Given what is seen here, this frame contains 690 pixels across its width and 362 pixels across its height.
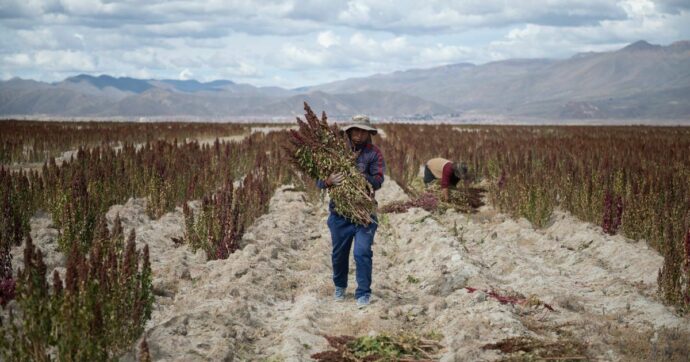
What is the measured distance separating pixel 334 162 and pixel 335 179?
8.3 inches

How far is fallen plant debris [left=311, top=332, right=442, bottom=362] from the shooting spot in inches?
163

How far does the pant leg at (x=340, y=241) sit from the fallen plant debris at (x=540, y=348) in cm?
175

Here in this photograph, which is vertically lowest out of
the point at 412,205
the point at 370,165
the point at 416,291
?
the point at 416,291

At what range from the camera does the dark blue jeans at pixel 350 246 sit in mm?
5469

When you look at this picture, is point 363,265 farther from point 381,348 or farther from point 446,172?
point 446,172

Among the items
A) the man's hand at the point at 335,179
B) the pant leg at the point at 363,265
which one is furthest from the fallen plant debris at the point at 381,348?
the man's hand at the point at 335,179

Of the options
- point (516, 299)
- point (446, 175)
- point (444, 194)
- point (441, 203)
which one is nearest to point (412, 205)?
point (441, 203)

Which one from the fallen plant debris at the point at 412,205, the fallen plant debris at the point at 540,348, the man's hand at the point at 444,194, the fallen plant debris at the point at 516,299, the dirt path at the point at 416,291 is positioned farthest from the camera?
the man's hand at the point at 444,194

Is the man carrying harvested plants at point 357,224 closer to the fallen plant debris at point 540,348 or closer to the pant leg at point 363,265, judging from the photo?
the pant leg at point 363,265

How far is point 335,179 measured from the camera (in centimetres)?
559

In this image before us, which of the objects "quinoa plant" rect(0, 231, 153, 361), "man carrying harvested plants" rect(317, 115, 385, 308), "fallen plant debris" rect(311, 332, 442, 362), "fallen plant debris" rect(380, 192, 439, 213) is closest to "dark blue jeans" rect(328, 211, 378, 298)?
"man carrying harvested plants" rect(317, 115, 385, 308)

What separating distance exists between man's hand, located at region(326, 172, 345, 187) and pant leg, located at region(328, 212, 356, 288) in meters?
0.27

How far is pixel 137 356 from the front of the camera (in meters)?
4.08

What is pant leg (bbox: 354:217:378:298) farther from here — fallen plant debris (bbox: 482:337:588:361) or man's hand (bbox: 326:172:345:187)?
fallen plant debris (bbox: 482:337:588:361)
